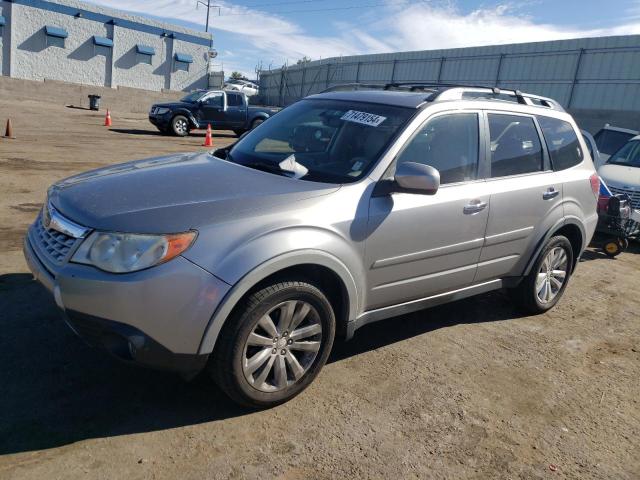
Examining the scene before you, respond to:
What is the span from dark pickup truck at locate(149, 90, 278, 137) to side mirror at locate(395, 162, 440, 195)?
16603 millimetres

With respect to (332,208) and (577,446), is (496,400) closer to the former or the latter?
(577,446)

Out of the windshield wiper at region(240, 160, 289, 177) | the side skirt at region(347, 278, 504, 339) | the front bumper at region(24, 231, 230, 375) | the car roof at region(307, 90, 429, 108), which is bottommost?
the side skirt at region(347, 278, 504, 339)

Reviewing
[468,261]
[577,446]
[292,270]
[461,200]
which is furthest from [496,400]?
[292,270]

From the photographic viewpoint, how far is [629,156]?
31.7 ft

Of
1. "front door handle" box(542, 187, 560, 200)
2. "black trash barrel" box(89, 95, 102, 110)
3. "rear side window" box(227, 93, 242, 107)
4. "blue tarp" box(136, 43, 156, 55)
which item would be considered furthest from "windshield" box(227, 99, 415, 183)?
"blue tarp" box(136, 43, 156, 55)

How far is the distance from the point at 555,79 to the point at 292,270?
20.2 metres

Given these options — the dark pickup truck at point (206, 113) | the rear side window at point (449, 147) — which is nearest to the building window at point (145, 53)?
the dark pickup truck at point (206, 113)

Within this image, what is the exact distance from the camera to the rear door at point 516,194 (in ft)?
13.8

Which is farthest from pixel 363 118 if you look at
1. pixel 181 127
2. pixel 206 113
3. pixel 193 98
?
pixel 193 98

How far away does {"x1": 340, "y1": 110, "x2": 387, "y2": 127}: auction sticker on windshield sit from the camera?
12.6 ft

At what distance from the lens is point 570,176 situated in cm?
489

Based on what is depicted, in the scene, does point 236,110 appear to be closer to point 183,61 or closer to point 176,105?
point 176,105

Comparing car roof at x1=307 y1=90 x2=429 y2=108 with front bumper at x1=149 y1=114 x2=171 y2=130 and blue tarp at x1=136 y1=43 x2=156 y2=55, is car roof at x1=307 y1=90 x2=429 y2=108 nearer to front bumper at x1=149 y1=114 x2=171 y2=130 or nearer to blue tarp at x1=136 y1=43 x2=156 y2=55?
front bumper at x1=149 y1=114 x2=171 y2=130

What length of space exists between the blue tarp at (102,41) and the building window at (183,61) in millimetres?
5394
